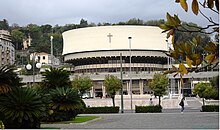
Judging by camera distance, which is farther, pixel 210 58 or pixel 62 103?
pixel 62 103

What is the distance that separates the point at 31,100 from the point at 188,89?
266 ft

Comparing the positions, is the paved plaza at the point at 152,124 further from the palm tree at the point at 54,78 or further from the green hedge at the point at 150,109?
the green hedge at the point at 150,109

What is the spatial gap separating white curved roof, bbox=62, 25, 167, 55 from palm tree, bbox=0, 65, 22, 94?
78935mm

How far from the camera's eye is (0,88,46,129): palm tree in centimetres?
1709

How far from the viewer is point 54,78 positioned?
87.0 feet

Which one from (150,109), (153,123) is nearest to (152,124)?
(153,123)

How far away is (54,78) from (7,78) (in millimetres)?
9096

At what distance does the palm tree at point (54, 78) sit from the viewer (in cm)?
2644

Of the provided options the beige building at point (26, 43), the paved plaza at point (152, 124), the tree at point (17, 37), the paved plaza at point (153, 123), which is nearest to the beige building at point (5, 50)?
the beige building at point (26, 43)

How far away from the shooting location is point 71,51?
103 metres

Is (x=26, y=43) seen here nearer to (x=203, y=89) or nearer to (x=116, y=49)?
(x=116, y=49)

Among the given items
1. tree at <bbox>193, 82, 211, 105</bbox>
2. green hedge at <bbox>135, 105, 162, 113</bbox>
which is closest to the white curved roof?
tree at <bbox>193, 82, 211, 105</bbox>

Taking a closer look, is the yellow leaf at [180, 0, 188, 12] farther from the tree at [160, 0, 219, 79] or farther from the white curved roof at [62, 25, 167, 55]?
the white curved roof at [62, 25, 167, 55]

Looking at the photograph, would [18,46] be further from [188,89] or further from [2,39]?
[188,89]
